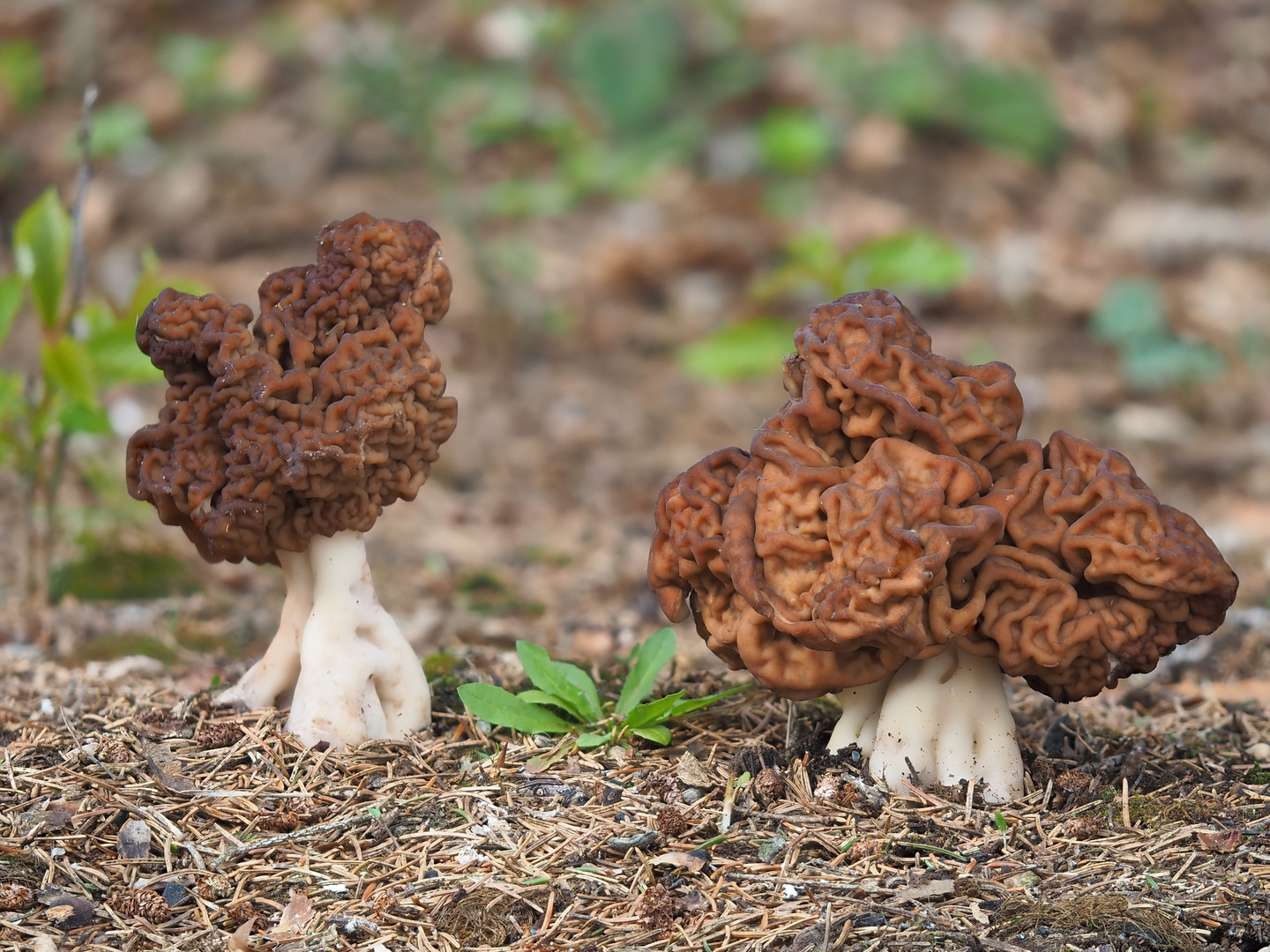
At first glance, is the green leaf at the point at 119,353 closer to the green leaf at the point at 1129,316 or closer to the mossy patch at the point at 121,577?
the mossy patch at the point at 121,577

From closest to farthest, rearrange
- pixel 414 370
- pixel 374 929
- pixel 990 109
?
pixel 374 929
pixel 414 370
pixel 990 109

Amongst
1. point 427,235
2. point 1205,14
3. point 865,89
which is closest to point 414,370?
point 427,235

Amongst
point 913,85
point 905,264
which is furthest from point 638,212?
point 905,264

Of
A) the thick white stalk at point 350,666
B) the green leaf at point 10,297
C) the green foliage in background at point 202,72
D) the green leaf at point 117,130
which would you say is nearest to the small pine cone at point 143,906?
the thick white stalk at point 350,666

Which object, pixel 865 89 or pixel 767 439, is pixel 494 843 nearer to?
pixel 767 439

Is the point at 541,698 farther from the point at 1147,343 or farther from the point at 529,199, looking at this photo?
the point at 529,199

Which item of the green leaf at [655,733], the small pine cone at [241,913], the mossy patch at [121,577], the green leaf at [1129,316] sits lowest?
A: the small pine cone at [241,913]
